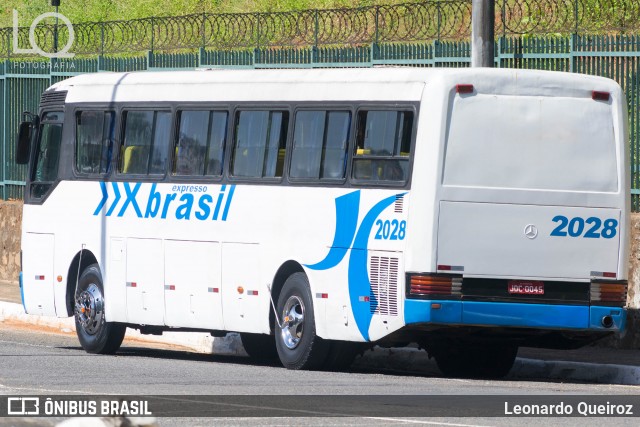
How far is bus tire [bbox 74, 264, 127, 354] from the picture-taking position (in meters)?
19.8

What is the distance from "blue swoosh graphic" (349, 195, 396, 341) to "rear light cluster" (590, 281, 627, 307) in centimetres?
215

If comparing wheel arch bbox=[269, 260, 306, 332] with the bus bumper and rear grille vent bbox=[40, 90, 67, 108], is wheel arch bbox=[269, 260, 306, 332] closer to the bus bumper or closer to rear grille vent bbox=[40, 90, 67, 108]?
the bus bumper

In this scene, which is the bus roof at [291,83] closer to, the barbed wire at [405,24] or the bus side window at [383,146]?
the bus side window at [383,146]

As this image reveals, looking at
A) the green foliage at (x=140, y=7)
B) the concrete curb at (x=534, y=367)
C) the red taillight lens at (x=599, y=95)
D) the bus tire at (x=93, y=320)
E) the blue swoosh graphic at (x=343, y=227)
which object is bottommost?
the concrete curb at (x=534, y=367)

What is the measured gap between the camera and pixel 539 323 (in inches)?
632

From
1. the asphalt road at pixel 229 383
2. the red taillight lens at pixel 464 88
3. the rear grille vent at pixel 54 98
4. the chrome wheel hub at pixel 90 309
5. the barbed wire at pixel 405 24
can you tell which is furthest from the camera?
the barbed wire at pixel 405 24

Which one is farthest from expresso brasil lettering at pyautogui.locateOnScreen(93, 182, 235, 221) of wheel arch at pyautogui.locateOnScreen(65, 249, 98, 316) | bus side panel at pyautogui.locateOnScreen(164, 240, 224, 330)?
wheel arch at pyautogui.locateOnScreen(65, 249, 98, 316)

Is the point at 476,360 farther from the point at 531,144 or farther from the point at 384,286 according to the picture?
the point at 531,144

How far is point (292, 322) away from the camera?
A: 1739 cm

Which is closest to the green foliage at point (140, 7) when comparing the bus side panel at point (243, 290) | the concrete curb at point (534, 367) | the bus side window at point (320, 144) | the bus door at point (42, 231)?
the bus door at point (42, 231)

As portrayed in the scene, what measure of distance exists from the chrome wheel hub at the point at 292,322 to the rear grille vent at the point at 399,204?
174cm

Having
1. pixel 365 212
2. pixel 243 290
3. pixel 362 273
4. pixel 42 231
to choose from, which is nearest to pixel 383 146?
pixel 365 212

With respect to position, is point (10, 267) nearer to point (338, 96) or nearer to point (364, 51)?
point (364, 51)

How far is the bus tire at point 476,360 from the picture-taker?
698 inches
